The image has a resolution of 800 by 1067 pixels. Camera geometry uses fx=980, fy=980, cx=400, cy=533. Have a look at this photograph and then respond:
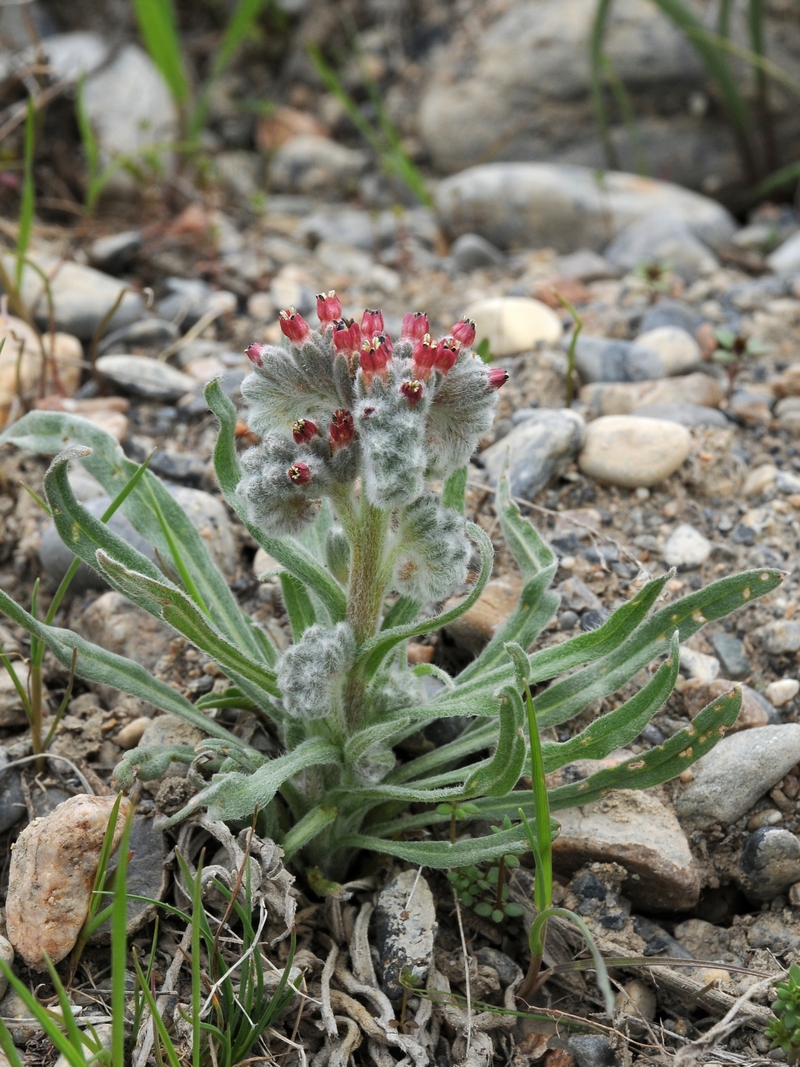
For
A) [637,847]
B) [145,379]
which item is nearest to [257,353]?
[637,847]

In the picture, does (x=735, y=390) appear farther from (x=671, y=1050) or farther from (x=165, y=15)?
(x=165, y=15)

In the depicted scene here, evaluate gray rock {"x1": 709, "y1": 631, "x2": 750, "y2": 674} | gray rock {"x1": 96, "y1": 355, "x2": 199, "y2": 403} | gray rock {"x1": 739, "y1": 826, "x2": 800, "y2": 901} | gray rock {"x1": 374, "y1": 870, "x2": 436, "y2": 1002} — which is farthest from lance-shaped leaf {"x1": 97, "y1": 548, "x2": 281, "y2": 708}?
gray rock {"x1": 96, "y1": 355, "x2": 199, "y2": 403}

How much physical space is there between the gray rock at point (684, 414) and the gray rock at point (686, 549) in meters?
0.53

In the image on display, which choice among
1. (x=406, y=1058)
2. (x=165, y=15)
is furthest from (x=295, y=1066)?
(x=165, y=15)

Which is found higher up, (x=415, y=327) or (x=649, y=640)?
(x=415, y=327)

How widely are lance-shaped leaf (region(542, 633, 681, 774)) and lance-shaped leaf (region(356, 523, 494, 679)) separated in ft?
1.43

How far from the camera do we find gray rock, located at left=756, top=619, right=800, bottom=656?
3090 millimetres

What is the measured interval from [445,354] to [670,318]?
2770 mm

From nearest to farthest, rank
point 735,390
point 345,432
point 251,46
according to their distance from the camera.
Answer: point 345,432
point 735,390
point 251,46

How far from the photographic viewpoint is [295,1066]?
7.26ft

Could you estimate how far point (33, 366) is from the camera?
157 inches

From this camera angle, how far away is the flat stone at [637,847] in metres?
2.58

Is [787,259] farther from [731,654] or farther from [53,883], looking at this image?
[53,883]

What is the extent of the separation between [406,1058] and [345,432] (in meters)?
1.43
